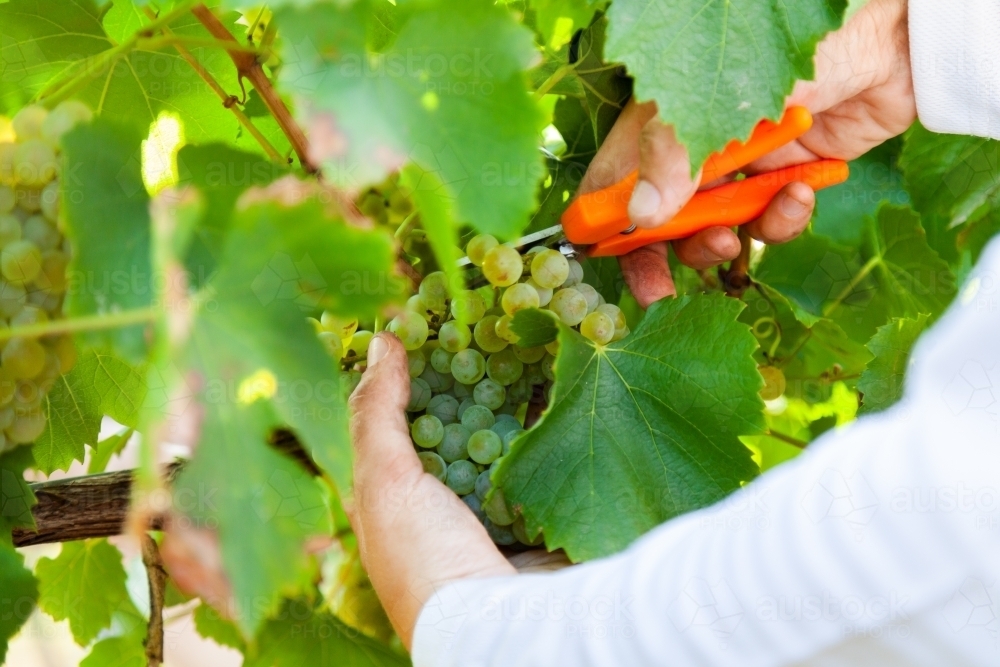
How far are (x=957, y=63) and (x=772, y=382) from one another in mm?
328

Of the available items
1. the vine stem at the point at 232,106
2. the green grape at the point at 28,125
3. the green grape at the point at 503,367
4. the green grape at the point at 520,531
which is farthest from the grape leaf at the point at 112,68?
the green grape at the point at 520,531

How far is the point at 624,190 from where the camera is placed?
685 mm

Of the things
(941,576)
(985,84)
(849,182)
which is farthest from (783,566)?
(849,182)

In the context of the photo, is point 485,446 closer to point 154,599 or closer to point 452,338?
point 452,338

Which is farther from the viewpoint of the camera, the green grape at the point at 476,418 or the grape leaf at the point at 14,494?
the green grape at the point at 476,418

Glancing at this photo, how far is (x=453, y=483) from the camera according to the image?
67 centimetres

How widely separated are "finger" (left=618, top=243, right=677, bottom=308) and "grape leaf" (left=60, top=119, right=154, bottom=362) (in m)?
0.47

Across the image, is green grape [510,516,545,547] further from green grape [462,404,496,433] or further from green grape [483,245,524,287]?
green grape [483,245,524,287]

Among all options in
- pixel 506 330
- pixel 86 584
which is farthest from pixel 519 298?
pixel 86 584

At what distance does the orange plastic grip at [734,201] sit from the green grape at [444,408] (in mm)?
170

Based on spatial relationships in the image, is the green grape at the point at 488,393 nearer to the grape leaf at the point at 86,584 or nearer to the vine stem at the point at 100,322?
the vine stem at the point at 100,322

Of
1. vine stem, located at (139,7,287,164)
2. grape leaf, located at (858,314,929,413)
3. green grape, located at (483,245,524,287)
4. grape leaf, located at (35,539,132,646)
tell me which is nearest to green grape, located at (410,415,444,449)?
green grape, located at (483,245,524,287)

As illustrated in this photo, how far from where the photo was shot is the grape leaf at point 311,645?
2.44 feet

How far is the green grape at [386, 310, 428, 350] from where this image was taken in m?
0.66
